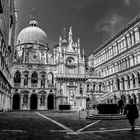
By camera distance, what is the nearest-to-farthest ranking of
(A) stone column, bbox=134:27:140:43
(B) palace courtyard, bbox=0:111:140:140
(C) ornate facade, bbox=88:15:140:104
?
(B) palace courtyard, bbox=0:111:140:140 < (A) stone column, bbox=134:27:140:43 < (C) ornate facade, bbox=88:15:140:104

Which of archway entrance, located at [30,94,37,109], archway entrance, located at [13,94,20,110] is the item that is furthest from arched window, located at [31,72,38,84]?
archway entrance, located at [13,94,20,110]

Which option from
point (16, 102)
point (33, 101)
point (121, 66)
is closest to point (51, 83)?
point (33, 101)

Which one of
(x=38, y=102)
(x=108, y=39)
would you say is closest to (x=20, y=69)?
(x=38, y=102)

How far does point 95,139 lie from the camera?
729cm

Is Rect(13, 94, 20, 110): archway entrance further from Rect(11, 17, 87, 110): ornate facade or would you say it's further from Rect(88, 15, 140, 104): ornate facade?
Rect(88, 15, 140, 104): ornate facade

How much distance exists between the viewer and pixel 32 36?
227 feet

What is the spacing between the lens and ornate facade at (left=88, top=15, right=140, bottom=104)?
43.8 m

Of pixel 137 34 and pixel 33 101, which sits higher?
pixel 137 34

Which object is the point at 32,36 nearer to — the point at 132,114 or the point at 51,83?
the point at 51,83

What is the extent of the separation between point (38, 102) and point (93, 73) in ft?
91.1

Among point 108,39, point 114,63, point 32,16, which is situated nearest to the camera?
point 114,63

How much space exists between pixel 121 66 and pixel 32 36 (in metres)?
35.9

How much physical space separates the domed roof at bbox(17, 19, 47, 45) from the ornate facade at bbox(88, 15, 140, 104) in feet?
75.7

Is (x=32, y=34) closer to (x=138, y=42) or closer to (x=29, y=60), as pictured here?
(x=29, y=60)
